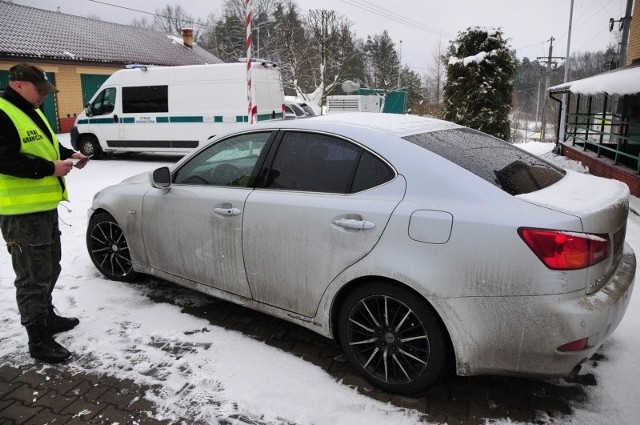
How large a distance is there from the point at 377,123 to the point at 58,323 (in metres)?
2.82

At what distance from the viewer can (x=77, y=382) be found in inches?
120

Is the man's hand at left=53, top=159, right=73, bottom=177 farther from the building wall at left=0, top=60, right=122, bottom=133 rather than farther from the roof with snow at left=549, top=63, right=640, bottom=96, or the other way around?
the building wall at left=0, top=60, right=122, bottom=133

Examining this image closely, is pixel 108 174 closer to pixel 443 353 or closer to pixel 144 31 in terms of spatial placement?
pixel 443 353

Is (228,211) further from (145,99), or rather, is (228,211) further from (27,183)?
(145,99)

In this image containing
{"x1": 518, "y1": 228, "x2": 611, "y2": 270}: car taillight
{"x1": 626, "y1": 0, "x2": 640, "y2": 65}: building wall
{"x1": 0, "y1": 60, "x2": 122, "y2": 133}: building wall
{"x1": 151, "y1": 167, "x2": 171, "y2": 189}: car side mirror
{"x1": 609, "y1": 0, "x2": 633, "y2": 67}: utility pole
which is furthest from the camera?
{"x1": 0, "y1": 60, "x2": 122, "y2": 133}: building wall

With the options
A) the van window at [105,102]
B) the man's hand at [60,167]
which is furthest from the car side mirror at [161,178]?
the van window at [105,102]

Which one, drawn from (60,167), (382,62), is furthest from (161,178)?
(382,62)

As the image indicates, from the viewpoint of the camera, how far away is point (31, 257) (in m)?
3.27

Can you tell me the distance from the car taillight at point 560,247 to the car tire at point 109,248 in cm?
345

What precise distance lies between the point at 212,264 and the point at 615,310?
261cm

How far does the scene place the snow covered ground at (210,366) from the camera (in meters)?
2.74

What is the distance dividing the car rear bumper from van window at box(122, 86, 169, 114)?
11.9m

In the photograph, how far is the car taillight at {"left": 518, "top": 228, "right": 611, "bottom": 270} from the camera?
2318 millimetres

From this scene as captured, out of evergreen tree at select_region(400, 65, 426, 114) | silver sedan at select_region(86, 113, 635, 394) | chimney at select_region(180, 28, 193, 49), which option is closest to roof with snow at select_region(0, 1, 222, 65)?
chimney at select_region(180, 28, 193, 49)
